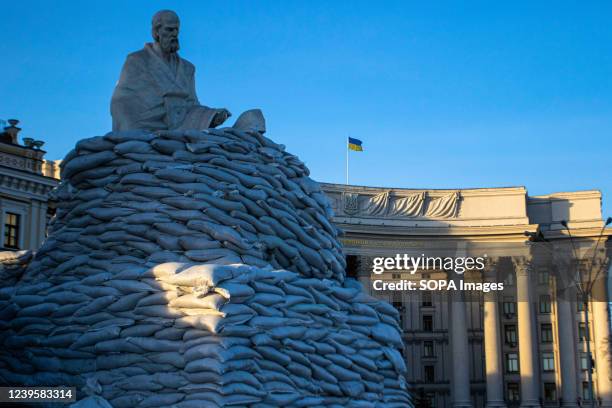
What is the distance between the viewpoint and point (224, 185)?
702 cm

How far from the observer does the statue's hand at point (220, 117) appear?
315 inches

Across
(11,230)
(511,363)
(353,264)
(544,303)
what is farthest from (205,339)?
(544,303)

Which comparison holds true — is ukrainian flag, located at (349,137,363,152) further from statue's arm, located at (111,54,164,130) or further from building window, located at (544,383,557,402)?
statue's arm, located at (111,54,164,130)

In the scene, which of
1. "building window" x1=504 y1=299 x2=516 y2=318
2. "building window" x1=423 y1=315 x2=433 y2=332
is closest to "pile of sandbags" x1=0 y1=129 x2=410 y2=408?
"building window" x1=504 y1=299 x2=516 y2=318

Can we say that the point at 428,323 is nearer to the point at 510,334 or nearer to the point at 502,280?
the point at 510,334

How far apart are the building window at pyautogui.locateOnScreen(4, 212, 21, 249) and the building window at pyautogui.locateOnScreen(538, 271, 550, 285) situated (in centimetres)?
2557

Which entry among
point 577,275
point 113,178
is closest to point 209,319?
point 113,178

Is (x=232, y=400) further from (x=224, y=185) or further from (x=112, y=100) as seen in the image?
(x=112, y=100)

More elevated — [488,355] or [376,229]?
[376,229]

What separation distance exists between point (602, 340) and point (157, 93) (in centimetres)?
3778

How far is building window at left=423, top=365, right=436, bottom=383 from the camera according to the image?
151ft

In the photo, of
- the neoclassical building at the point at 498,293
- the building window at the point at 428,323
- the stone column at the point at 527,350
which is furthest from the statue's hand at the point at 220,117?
the building window at the point at 428,323

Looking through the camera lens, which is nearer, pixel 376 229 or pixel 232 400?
pixel 232 400

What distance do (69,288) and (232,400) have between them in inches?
67.8
